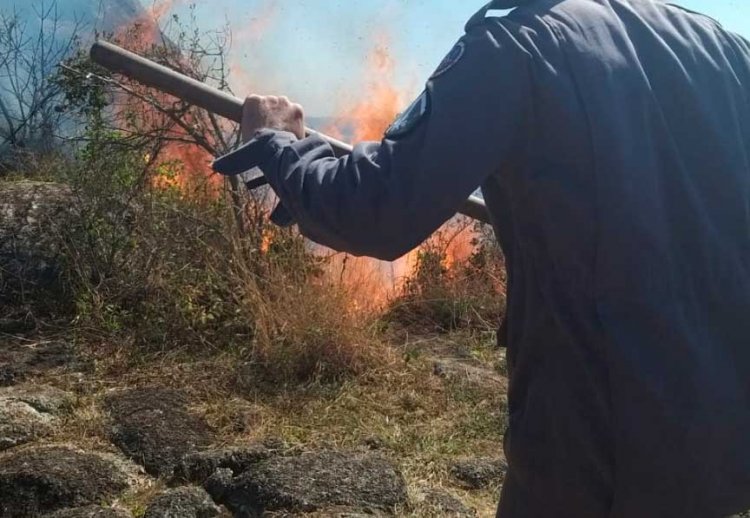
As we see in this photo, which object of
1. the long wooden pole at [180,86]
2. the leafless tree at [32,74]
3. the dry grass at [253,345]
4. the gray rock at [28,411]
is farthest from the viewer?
the leafless tree at [32,74]

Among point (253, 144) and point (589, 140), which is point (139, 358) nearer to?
point (253, 144)

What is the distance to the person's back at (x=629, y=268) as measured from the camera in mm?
1360

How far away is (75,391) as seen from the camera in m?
4.67

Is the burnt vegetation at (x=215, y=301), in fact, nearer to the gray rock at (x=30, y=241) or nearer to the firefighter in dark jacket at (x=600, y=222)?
the gray rock at (x=30, y=241)

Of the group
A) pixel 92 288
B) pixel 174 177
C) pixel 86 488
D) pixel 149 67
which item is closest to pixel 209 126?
pixel 174 177

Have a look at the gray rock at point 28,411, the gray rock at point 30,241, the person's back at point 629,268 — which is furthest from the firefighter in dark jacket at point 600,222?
the gray rock at point 30,241

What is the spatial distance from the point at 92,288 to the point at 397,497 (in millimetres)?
2769

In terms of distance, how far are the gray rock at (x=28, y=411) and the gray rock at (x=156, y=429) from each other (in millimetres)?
253

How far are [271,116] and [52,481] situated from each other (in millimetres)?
2325

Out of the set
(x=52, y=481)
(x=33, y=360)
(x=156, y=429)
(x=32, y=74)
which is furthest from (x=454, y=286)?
(x=32, y=74)

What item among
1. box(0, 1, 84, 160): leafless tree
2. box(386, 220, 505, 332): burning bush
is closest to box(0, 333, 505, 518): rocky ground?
box(386, 220, 505, 332): burning bush

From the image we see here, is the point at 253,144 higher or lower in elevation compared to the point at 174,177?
Result: lower

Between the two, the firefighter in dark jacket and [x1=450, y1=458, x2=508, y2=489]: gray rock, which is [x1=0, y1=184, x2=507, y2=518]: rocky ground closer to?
[x1=450, y1=458, x2=508, y2=489]: gray rock

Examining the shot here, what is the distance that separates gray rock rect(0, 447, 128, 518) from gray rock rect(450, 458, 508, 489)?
141 cm
